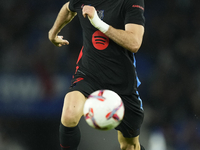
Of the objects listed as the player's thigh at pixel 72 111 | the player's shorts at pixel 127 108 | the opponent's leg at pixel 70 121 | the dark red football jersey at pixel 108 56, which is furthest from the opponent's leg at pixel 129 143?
the player's thigh at pixel 72 111

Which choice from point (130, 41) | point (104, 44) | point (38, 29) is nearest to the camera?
point (130, 41)

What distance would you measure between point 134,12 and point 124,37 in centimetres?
31

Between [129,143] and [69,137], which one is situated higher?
[69,137]

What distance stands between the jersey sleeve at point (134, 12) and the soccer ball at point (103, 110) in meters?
0.83

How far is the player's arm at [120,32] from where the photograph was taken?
2.29 metres

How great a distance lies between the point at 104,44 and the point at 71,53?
1809 millimetres

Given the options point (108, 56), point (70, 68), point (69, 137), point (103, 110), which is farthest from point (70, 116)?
point (70, 68)

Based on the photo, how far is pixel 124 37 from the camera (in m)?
2.39

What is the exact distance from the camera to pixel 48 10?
4336 millimetres

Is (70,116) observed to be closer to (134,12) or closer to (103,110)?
(103,110)

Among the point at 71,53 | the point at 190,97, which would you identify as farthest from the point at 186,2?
the point at 71,53

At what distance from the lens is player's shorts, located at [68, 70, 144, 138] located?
8.76ft

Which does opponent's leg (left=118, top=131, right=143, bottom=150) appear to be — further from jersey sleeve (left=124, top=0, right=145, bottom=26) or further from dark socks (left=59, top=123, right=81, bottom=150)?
jersey sleeve (left=124, top=0, right=145, bottom=26)

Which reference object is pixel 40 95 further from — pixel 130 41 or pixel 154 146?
pixel 130 41
